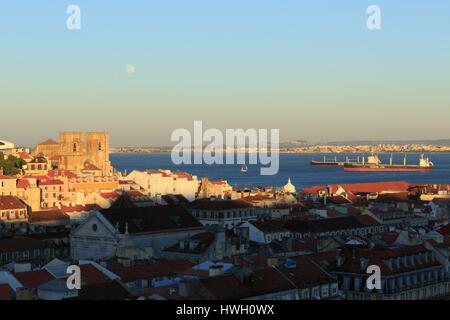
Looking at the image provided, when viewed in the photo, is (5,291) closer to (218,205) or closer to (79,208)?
(79,208)

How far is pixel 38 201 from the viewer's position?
68.2m

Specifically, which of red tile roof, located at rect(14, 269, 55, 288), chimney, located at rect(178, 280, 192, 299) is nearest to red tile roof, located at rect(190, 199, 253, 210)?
red tile roof, located at rect(14, 269, 55, 288)

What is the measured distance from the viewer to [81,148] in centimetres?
11150

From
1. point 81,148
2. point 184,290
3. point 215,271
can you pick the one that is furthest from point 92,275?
point 81,148

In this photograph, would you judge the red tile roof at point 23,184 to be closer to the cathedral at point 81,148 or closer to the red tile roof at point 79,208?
the red tile roof at point 79,208

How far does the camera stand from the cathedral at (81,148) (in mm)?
107562

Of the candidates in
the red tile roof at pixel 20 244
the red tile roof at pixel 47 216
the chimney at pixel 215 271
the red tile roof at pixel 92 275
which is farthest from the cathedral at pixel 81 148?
the chimney at pixel 215 271

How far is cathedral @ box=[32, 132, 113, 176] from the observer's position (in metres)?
108

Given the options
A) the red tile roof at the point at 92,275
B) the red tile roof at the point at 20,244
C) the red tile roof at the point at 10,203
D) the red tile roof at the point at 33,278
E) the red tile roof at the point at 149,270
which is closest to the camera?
the red tile roof at the point at 33,278

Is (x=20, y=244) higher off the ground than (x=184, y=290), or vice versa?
(x=184, y=290)

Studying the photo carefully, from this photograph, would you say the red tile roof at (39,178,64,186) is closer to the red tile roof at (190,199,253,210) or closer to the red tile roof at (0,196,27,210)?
the red tile roof at (0,196,27,210)
